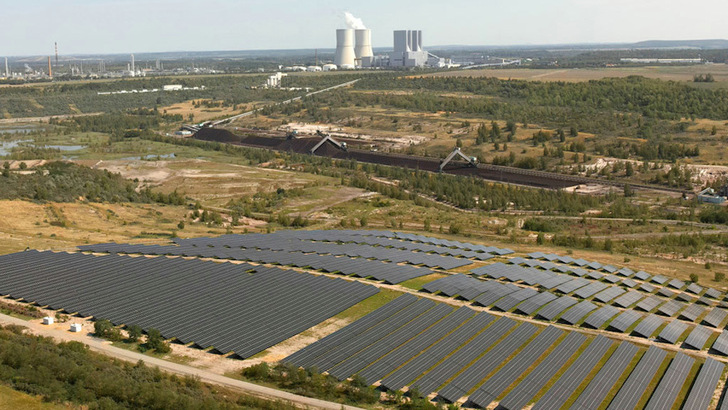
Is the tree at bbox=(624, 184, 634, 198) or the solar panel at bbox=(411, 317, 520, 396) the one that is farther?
the tree at bbox=(624, 184, 634, 198)

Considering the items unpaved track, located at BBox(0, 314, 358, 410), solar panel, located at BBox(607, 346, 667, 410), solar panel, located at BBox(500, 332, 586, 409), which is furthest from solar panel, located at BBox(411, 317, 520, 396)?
solar panel, located at BBox(607, 346, 667, 410)

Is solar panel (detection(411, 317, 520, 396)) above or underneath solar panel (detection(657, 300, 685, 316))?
above

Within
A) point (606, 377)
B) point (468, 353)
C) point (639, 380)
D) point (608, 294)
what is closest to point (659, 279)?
point (608, 294)

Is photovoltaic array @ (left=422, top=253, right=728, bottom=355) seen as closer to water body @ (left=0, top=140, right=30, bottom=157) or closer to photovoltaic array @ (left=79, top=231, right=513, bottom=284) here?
photovoltaic array @ (left=79, top=231, right=513, bottom=284)

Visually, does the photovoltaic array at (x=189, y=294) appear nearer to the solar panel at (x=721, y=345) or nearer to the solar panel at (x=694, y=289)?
the solar panel at (x=721, y=345)

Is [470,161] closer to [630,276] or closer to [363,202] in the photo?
[363,202]

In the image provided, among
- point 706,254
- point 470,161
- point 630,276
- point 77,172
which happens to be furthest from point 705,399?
point 470,161

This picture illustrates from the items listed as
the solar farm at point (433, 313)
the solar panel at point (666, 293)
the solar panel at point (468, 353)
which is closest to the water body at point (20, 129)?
the solar farm at point (433, 313)
